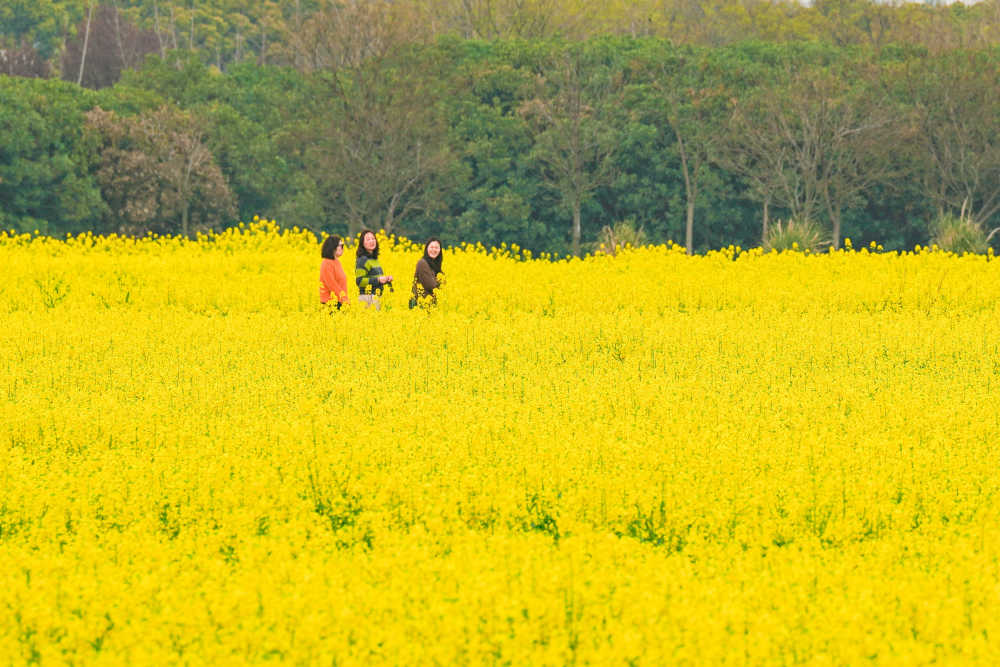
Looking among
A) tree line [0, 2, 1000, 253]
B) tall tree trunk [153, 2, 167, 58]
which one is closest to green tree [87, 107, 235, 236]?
tree line [0, 2, 1000, 253]

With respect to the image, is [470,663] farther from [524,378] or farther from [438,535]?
[524,378]

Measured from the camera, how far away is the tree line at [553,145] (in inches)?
1561

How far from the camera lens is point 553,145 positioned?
42.1 m

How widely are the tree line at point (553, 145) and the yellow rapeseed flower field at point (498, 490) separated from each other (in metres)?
25.8

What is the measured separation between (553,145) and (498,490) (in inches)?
1405

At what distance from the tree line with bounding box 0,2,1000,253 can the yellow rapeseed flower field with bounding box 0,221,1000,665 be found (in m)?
25.8

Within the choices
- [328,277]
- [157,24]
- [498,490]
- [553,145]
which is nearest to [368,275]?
[328,277]

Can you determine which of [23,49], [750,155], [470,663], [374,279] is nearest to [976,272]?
[374,279]

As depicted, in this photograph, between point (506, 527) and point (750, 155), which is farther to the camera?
point (750, 155)

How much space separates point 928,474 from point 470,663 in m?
4.07

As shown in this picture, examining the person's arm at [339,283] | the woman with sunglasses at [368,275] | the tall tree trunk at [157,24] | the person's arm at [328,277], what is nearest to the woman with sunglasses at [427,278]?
the woman with sunglasses at [368,275]

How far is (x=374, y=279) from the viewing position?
1568cm

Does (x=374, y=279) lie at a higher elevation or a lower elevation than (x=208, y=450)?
higher

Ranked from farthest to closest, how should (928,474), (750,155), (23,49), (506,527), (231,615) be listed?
1. (23,49)
2. (750,155)
3. (928,474)
4. (506,527)
5. (231,615)
